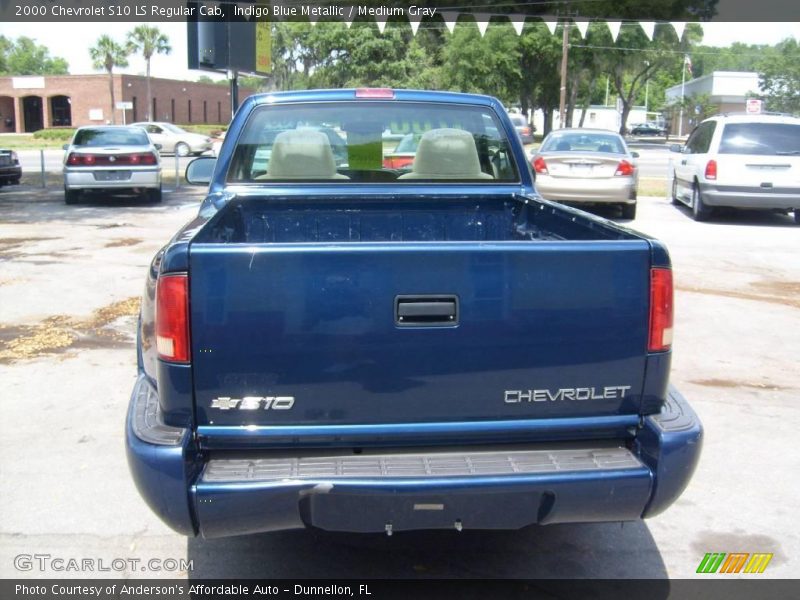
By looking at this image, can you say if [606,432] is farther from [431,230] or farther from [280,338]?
[431,230]

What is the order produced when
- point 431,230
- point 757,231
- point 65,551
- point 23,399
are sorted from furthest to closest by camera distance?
point 757,231, point 23,399, point 431,230, point 65,551

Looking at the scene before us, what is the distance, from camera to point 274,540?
3.92 meters

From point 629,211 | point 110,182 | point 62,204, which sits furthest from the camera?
point 62,204

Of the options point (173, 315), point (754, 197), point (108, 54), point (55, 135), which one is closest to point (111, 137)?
point (754, 197)

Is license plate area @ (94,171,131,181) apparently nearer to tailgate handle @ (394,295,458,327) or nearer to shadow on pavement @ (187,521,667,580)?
shadow on pavement @ (187,521,667,580)

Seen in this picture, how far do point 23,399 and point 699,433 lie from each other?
4.49 m

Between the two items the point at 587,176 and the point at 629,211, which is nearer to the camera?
the point at 587,176

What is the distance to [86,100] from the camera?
201 feet

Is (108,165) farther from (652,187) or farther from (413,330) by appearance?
(413,330)

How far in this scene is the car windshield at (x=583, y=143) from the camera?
1487cm

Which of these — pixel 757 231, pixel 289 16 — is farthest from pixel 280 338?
pixel 289 16

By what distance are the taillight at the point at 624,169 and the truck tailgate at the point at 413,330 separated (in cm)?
1165
